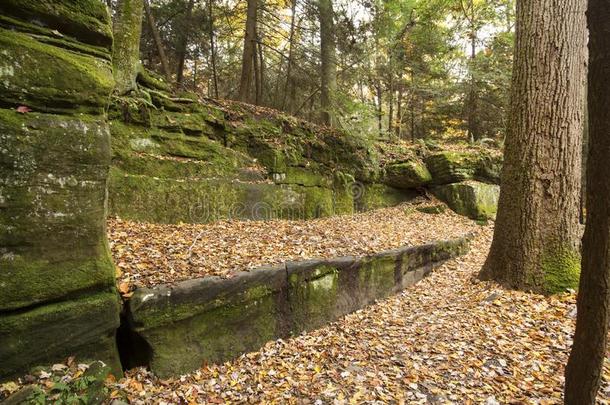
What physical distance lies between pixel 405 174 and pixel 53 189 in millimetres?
10186

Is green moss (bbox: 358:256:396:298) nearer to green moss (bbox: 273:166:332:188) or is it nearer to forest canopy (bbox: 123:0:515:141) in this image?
green moss (bbox: 273:166:332:188)

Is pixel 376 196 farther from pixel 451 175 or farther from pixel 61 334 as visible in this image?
pixel 61 334

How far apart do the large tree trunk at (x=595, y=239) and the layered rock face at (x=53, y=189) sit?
12.3ft

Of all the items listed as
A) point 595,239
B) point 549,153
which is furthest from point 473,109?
point 595,239

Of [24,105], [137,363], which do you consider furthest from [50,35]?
[137,363]

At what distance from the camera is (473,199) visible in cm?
1070

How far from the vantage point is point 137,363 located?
140 inches

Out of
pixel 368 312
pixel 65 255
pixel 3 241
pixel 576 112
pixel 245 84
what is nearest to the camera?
pixel 3 241

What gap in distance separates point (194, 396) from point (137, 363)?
72cm

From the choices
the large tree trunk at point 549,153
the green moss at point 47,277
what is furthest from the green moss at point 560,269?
the green moss at point 47,277

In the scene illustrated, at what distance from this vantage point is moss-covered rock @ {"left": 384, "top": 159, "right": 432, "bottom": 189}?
38.0 feet

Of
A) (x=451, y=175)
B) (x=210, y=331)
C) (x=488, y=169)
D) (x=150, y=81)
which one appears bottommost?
(x=210, y=331)

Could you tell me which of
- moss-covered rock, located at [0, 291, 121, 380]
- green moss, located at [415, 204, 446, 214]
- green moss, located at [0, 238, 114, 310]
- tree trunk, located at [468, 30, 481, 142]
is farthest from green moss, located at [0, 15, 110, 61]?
tree trunk, located at [468, 30, 481, 142]

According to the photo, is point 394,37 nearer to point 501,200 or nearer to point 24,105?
point 501,200
